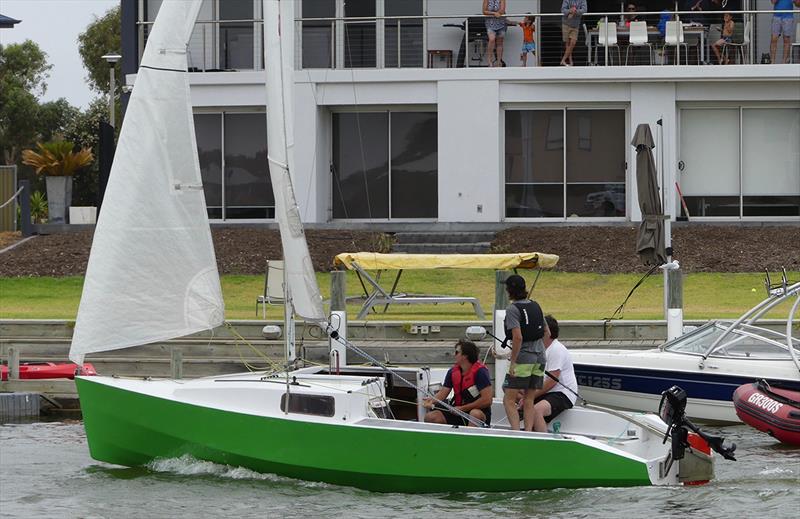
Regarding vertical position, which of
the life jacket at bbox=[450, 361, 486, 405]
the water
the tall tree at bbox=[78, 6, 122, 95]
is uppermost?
the tall tree at bbox=[78, 6, 122, 95]

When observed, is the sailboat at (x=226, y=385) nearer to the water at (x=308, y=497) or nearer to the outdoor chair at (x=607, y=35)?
the water at (x=308, y=497)

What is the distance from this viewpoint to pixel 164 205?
16.0 metres

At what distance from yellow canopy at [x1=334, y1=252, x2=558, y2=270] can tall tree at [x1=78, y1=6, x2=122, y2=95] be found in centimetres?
4316

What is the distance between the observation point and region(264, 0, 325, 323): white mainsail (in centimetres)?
1557

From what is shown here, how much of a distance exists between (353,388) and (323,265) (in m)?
16.5

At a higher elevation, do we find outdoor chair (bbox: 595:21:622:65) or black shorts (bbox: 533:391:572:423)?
outdoor chair (bbox: 595:21:622:65)

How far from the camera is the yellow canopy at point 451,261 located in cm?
2353

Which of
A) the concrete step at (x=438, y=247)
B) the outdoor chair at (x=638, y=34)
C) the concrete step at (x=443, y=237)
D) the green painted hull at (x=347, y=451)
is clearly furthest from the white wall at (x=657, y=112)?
the green painted hull at (x=347, y=451)

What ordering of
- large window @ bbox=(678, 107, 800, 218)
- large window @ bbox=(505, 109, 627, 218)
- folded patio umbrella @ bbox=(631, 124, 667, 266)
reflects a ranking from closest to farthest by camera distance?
1. folded patio umbrella @ bbox=(631, 124, 667, 266)
2. large window @ bbox=(678, 107, 800, 218)
3. large window @ bbox=(505, 109, 627, 218)

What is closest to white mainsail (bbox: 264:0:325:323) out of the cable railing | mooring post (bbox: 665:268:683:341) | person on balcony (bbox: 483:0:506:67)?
mooring post (bbox: 665:268:683:341)

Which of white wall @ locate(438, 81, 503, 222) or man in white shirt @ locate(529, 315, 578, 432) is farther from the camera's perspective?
white wall @ locate(438, 81, 503, 222)

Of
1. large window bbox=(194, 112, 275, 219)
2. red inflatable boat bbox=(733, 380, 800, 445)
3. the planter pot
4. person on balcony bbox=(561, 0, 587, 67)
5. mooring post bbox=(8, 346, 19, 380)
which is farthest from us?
the planter pot

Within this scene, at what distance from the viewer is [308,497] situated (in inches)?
591

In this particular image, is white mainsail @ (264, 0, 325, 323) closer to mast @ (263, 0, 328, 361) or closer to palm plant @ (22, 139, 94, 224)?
mast @ (263, 0, 328, 361)
